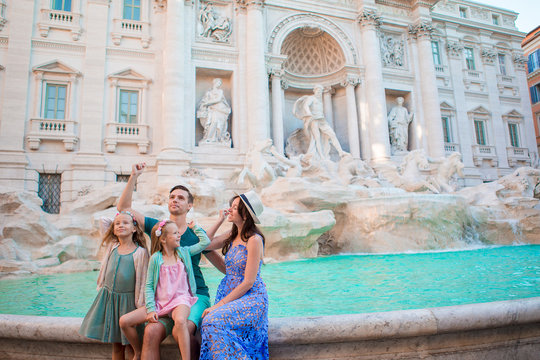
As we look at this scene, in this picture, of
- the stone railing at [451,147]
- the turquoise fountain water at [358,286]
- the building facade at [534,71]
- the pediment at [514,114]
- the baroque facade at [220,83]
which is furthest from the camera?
the building facade at [534,71]

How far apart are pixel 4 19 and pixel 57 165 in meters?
5.91

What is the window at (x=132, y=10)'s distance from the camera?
51.2ft

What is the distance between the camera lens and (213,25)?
1590 cm

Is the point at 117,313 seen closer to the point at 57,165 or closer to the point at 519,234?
the point at 519,234

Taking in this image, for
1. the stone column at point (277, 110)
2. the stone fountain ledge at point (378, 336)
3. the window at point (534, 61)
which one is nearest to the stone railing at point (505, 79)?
the window at point (534, 61)

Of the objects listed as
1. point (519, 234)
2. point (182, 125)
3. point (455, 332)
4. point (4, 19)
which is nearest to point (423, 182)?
point (519, 234)

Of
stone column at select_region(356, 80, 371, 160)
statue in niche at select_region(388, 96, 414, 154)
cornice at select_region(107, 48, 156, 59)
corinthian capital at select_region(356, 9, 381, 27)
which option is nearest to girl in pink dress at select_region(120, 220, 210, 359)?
cornice at select_region(107, 48, 156, 59)

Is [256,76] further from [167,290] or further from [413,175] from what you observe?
[167,290]

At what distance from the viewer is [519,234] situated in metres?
10.4

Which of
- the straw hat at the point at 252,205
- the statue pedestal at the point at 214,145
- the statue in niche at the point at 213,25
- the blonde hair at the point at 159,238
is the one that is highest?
the statue in niche at the point at 213,25

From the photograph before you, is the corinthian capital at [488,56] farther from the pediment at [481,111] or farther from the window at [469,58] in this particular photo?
the pediment at [481,111]

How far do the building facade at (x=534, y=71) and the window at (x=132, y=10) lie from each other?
81.2 ft

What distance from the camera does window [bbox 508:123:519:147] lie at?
21.4 metres

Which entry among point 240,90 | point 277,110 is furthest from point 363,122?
point 240,90
